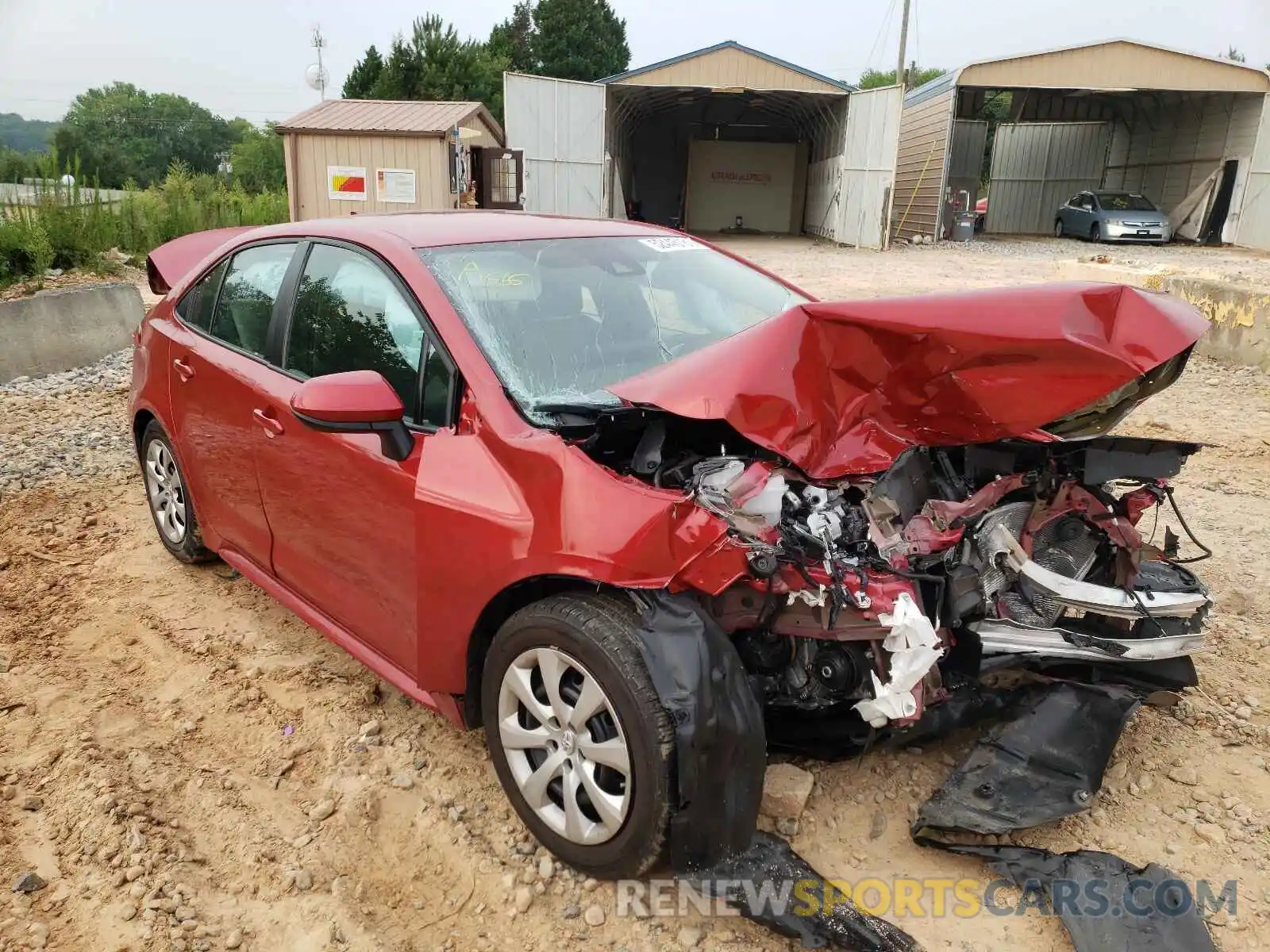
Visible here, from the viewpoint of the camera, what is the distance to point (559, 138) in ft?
70.5

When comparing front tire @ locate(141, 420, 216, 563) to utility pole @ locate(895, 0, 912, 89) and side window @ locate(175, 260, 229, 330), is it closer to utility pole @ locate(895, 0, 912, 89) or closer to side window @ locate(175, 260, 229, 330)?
side window @ locate(175, 260, 229, 330)

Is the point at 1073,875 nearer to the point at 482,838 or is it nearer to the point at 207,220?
the point at 482,838

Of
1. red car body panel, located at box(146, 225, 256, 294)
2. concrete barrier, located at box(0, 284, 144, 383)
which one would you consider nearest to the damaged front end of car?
red car body panel, located at box(146, 225, 256, 294)

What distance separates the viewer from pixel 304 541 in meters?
3.12

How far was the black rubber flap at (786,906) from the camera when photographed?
216 cm

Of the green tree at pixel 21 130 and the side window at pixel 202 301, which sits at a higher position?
the green tree at pixel 21 130

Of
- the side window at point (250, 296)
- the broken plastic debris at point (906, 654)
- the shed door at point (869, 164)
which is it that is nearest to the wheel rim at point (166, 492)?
the side window at point (250, 296)

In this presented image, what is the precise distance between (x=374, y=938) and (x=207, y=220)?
1530 cm

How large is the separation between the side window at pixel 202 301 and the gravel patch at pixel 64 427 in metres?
2.37

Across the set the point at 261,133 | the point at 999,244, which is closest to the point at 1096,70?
the point at 999,244

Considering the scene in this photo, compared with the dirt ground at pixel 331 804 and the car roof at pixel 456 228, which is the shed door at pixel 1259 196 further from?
the car roof at pixel 456 228

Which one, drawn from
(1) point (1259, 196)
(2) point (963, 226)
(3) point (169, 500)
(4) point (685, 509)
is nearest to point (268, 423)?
(3) point (169, 500)

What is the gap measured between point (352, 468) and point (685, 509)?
1167 millimetres

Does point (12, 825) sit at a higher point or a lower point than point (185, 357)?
lower
